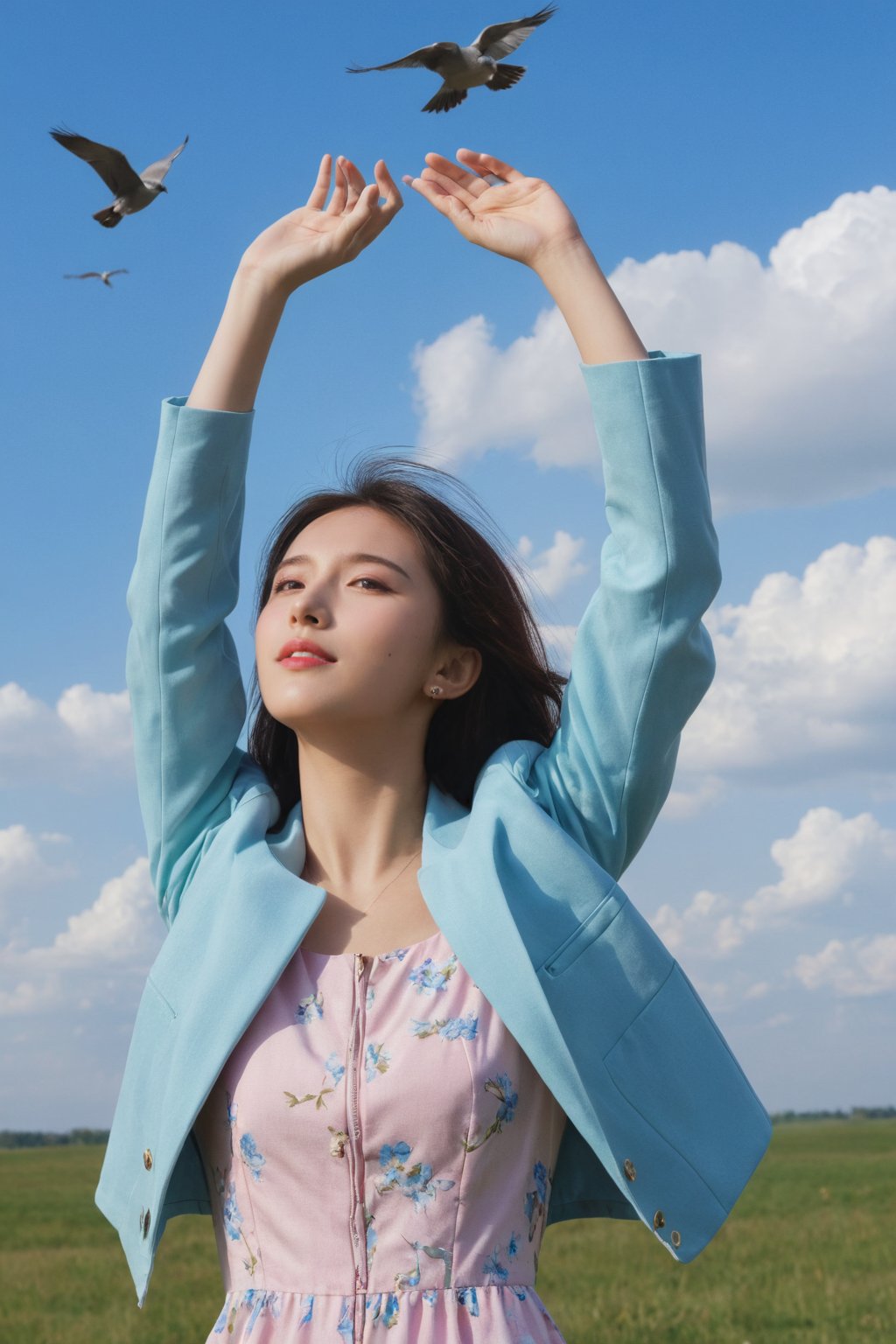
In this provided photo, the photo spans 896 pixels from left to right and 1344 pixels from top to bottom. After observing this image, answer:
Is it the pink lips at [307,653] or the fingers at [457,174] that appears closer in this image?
the pink lips at [307,653]

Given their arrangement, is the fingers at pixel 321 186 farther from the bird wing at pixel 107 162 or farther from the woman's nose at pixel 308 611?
the woman's nose at pixel 308 611

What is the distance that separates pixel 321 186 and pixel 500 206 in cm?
49

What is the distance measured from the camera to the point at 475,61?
300cm

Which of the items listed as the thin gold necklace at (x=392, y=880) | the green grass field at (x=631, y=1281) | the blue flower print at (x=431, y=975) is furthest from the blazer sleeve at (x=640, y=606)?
the green grass field at (x=631, y=1281)

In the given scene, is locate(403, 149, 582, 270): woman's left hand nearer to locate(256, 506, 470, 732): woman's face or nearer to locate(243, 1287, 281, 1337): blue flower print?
locate(256, 506, 470, 732): woman's face

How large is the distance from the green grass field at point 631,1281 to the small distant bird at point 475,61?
6.36m

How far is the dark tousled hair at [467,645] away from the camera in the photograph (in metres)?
3.39

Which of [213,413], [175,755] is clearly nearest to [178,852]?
[175,755]

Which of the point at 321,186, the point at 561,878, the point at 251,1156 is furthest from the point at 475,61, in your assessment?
the point at 251,1156

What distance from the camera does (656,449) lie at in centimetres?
294

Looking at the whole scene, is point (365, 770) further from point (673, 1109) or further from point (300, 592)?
point (673, 1109)

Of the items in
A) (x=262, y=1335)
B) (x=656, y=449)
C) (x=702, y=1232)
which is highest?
(x=656, y=449)

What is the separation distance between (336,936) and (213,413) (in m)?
1.27

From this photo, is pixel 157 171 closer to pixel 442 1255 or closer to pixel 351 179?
pixel 351 179
